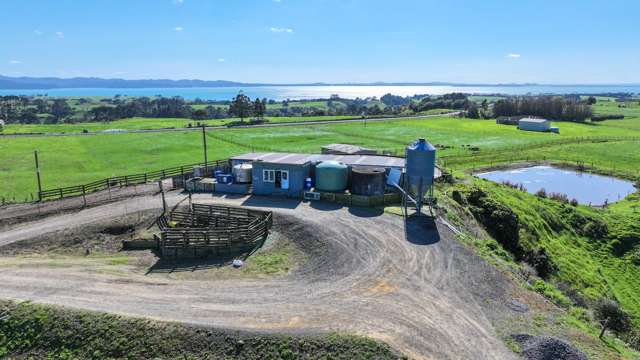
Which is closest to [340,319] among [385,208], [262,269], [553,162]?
[262,269]

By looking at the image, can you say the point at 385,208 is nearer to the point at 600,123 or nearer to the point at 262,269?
the point at 262,269

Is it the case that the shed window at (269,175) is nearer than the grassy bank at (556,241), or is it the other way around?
the grassy bank at (556,241)

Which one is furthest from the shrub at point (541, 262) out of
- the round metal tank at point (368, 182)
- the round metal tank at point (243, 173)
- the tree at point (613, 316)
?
the round metal tank at point (243, 173)

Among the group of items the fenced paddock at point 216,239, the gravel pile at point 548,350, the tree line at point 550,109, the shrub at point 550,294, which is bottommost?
the shrub at point 550,294

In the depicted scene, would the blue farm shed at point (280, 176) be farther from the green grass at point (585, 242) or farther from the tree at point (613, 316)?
the tree at point (613, 316)

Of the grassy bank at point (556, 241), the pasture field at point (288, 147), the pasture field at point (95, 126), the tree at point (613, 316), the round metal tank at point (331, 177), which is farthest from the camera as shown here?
the pasture field at point (95, 126)

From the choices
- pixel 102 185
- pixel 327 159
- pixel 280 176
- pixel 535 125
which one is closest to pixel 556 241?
pixel 327 159
